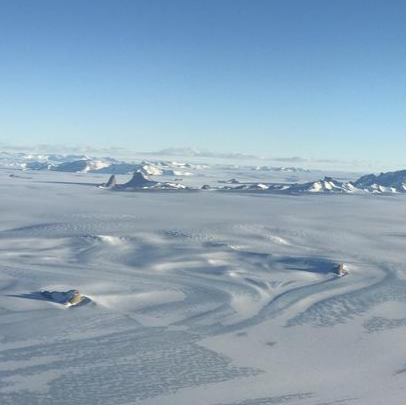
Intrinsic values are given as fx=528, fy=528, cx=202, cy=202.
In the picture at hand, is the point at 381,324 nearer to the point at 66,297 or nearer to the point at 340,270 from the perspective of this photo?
the point at 340,270

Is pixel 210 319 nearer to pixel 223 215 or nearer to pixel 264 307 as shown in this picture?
pixel 264 307

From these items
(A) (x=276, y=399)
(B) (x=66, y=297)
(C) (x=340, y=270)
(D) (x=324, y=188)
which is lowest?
(A) (x=276, y=399)

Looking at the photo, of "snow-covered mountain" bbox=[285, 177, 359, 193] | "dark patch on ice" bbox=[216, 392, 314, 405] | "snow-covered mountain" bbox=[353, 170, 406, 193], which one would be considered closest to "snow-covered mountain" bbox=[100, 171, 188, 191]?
"snow-covered mountain" bbox=[285, 177, 359, 193]

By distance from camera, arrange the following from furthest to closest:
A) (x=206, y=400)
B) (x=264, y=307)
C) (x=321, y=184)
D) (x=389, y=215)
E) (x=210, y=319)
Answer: (x=321, y=184) < (x=389, y=215) < (x=264, y=307) < (x=210, y=319) < (x=206, y=400)

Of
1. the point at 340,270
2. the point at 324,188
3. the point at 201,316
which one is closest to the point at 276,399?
the point at 201,316

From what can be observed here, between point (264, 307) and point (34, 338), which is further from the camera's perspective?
point (264, 307)

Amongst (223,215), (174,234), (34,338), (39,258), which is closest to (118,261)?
(39,258)

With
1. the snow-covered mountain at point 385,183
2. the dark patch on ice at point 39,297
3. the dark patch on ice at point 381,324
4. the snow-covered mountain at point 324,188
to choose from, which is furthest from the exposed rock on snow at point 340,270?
the snow-covered mountain at point 385,183

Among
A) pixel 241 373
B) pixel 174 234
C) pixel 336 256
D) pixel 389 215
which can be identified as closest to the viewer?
pixel 241 373
